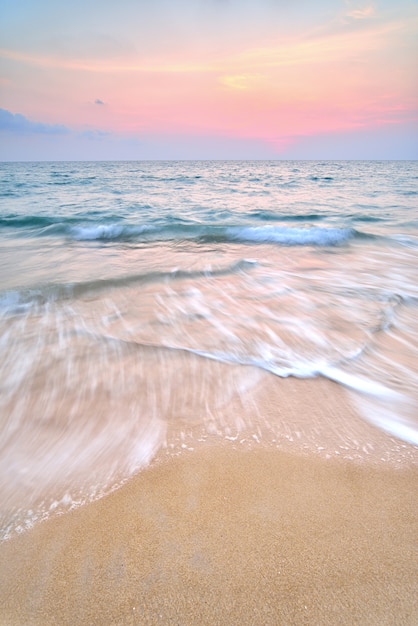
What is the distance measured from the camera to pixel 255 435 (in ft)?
6.47

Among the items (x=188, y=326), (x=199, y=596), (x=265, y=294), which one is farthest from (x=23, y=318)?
(x=199, y=596)

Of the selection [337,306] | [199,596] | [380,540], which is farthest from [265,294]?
[199,596]

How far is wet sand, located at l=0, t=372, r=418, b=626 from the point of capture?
3.83 feet

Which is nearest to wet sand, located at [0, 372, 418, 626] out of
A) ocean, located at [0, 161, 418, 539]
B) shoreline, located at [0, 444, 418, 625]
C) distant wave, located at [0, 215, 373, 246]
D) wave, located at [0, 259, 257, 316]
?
shoreline, located at [0, 444, 418, 625]

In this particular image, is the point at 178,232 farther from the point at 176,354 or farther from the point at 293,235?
the point at 176,354

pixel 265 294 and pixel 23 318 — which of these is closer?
pixel 23 318

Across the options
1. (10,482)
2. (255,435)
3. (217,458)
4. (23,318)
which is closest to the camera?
(10,482)

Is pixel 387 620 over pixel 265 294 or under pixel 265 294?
over

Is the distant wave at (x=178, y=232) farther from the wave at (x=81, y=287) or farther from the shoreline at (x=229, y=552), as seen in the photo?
the shoreline at (x=229, y=552)

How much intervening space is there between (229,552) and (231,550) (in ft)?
0.04

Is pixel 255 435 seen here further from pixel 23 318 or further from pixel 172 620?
pixel 23 318

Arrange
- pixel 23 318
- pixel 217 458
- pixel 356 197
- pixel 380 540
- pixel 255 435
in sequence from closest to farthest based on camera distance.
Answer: pixel 380 540 → pixel 217 458 → pixel 255 435 → pixel 23 318 → pixel 356 197

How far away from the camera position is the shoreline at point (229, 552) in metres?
1.17

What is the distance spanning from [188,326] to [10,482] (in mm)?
2146
